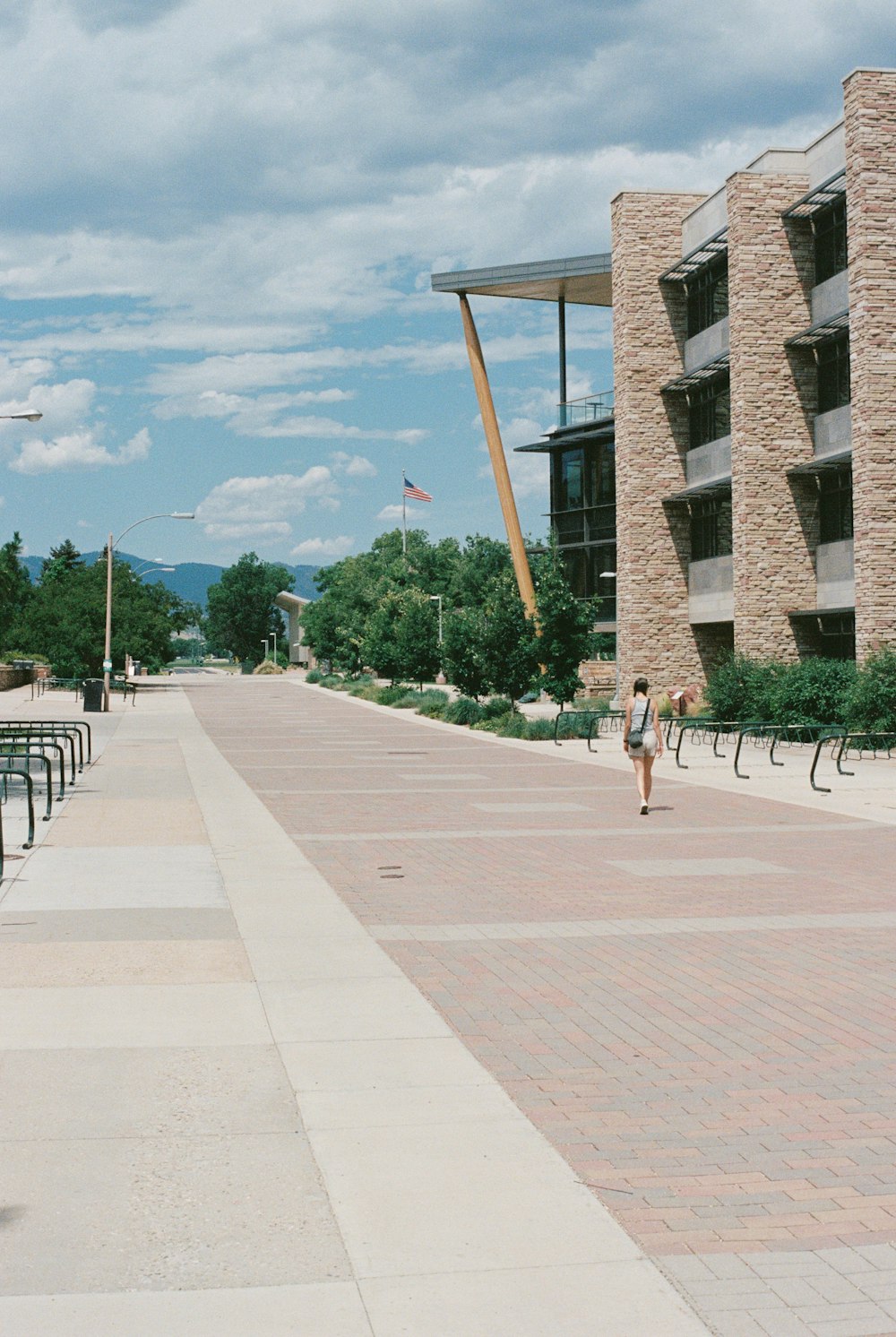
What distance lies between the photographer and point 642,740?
17531 millimetres

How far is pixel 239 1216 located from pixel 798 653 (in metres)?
37.0

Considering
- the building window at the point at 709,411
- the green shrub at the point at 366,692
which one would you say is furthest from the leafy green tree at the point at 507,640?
the green shrub at the point at 366,692

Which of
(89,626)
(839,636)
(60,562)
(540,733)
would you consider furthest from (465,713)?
(60,562)

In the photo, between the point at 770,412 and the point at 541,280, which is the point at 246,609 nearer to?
the point at 541,280

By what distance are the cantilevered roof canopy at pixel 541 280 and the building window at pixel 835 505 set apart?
2256cm

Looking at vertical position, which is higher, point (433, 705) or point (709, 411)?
point (709, 411)

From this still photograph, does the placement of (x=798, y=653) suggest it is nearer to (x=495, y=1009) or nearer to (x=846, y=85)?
(x=846, y=85)

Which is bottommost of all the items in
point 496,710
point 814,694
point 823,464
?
point 496,710

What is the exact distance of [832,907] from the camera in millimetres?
10695

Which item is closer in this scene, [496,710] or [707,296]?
[496,710]

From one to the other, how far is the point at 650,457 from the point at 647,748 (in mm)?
30927

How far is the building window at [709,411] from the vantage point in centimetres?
4497

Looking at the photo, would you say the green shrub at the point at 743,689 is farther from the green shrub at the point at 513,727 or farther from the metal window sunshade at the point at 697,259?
the metal window sunshade at the point at 697,259

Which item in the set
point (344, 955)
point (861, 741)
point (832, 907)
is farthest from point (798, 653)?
point (344, 955)
